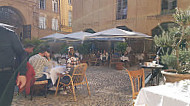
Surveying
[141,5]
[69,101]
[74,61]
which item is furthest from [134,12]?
[69,101]

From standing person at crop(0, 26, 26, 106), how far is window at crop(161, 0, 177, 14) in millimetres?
11817

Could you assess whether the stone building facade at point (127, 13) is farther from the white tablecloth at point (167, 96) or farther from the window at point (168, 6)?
the white tablecloth at point (167, 96)

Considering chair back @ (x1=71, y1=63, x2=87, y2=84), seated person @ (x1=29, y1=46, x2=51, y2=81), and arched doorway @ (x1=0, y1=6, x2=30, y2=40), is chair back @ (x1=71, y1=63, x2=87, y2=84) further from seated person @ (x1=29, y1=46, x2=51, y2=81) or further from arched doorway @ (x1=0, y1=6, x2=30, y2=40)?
arched doorway @ (x1=0, y1=6, x2=30, y2=40)

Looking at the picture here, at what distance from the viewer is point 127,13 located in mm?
13359

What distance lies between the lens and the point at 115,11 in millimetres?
14359

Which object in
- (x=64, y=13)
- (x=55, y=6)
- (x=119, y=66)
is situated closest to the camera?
(x=119, y=66)

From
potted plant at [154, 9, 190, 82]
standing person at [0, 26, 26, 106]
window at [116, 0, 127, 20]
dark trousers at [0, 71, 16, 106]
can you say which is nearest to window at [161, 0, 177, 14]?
window at [116, 0, 127, 20]

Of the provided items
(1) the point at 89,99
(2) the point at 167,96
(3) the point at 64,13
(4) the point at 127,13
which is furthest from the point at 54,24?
(2) the point at 167,96

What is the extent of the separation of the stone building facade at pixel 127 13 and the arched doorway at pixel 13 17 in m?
5.91

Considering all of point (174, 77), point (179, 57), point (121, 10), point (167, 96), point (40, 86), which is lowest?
point (40, 86)

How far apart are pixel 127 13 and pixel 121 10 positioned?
2.94ft

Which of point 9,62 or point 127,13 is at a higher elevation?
point 127,13

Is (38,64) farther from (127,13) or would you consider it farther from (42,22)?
(42,22)

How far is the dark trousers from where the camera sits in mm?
1833
